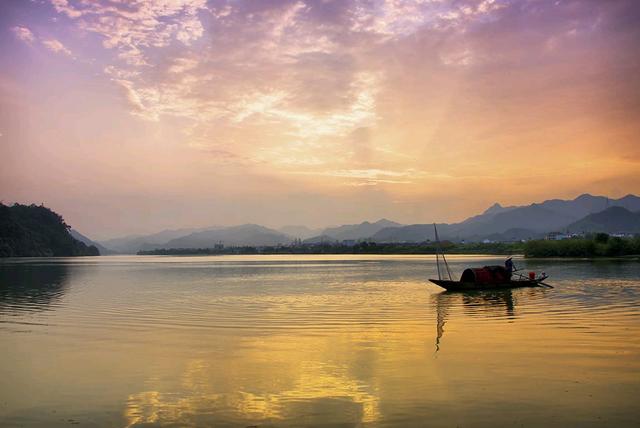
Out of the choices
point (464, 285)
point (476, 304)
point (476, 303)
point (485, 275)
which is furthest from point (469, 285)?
point (476, 304)

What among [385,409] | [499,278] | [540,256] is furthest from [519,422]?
[540,256]

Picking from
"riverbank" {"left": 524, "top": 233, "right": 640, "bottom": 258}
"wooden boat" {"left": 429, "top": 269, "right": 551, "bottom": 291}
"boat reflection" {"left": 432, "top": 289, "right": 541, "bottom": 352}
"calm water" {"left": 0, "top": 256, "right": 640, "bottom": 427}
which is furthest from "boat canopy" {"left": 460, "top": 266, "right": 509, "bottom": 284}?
"riverbank" {"left": 524, "top": 233, "right": 640, "bottom": 258}

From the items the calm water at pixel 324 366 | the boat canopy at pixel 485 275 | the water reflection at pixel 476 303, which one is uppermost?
the boat canopy at pixel 485 275

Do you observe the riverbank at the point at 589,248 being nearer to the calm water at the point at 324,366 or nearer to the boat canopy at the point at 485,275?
the boat canopy at the point at 485,275

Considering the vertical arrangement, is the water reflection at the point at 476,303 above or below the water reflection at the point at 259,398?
below

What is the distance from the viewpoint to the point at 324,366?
47.2ft

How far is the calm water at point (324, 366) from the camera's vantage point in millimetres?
10133

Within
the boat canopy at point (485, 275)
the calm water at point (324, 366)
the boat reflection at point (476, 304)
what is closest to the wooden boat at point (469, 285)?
the boat canopy at point (485, 275)

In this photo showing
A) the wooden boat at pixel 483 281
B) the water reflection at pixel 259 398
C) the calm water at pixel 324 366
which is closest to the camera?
the water reflection at pixel 259 398

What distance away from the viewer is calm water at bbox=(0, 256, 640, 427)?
33.2 feet

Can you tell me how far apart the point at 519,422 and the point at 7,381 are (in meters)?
12.4

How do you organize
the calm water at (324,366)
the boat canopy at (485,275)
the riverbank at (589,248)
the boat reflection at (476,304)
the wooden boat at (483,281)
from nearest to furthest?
1. the calm water at (324,366)
2. the boat reflection at (476,304)
3. the wooden boat at (483,281)
4. the boat canopy at (485,275)
5. the riverbank at (589,248)

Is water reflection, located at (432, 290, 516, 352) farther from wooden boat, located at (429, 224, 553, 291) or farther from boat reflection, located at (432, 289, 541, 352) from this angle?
wooden boat, located at (429, 224, 553, 291)

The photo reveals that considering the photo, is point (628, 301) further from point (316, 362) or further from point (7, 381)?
point (7, 381)
